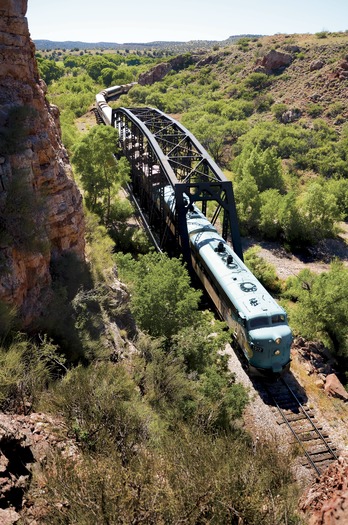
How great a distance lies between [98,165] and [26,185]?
60.3 ft

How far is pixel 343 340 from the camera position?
20.8 metres

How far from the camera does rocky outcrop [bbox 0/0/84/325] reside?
1077 cm

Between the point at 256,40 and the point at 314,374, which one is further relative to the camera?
the point at 256,40

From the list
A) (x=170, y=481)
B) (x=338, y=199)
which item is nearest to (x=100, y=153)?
(x=170, y=481)

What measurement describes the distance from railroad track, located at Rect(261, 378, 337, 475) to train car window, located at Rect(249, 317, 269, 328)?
120 inches

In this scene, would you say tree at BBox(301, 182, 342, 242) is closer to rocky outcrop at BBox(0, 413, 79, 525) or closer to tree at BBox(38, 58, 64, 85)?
rocky outcrop at BBox(0, 413, 79, 525)

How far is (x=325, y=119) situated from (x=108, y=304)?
60.5 metres

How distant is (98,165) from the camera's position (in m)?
28.8

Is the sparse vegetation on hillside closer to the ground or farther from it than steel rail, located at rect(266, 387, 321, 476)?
farther from it

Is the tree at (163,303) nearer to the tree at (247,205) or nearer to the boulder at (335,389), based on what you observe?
the boulder at (335,389)

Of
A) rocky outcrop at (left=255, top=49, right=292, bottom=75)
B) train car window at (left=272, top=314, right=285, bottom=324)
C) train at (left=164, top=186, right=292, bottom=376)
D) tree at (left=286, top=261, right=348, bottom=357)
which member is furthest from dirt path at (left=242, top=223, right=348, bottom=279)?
rocky outcrop at (left=255, top=49, right=292, bottom=75)

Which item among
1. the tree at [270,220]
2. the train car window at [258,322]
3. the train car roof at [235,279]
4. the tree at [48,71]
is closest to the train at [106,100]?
the tree at [48,71]

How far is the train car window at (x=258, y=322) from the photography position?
16547 millimetres

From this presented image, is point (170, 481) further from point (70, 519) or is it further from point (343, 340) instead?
point (343, 340)
